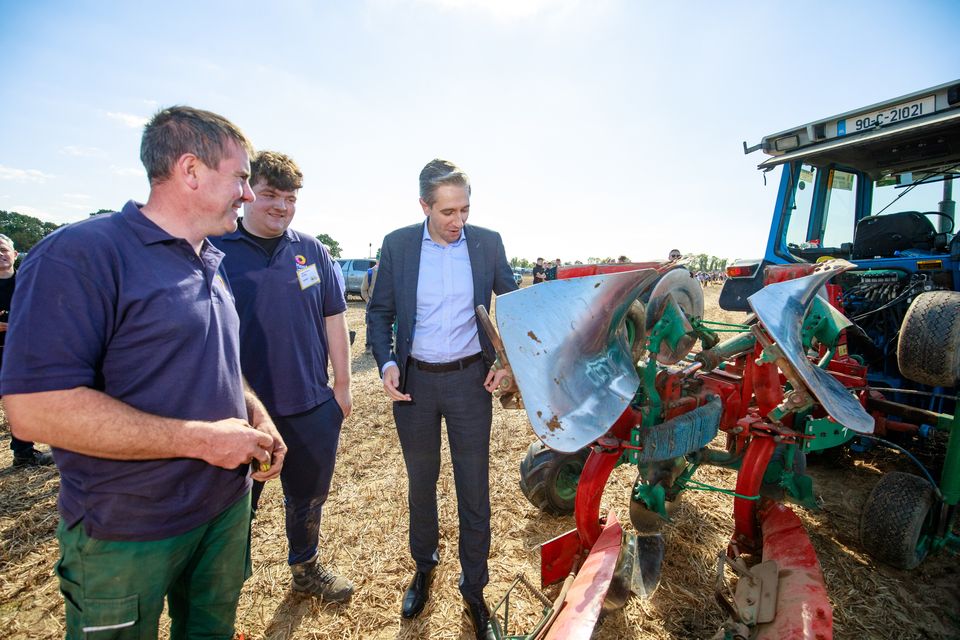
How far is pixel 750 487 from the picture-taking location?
2.21m

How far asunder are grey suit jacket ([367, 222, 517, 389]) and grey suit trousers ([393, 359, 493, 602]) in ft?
0.45

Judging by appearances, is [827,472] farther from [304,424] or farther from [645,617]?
[304,424]

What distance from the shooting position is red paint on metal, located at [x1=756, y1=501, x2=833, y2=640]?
5.49ft

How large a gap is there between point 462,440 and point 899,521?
276cm

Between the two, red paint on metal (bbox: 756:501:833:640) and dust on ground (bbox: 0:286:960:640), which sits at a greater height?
red paint on metal (bbox: 756:501:833:640)

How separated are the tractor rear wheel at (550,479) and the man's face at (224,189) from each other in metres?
2.51

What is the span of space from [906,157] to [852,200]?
1.80 ft

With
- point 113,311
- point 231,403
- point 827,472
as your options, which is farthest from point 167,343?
point 827,472

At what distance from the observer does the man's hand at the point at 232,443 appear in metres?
1.29

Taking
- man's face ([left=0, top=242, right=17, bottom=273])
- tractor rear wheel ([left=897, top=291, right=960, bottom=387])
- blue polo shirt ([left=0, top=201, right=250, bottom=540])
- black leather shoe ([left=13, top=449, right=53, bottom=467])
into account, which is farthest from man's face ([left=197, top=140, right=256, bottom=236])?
black leather shoe ([left=13, top=449, right=53, bottom=467])

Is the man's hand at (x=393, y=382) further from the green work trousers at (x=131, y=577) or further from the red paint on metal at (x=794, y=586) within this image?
the red paint on metal at (x=794, y=586)

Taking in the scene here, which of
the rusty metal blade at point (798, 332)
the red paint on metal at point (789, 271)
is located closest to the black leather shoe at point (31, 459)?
the rusty metal blade at point (798, 332)

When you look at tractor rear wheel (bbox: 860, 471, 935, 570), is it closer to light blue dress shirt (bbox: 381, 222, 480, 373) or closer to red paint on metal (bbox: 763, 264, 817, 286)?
red paint on metal (bbox: 763, 264, 817, 286)

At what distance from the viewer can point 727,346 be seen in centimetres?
231
